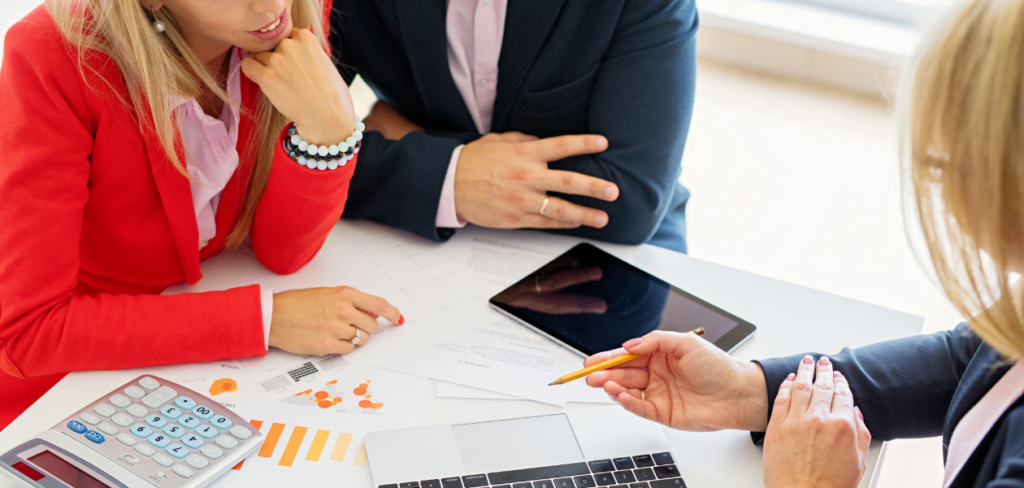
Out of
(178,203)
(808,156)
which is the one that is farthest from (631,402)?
(808,156)

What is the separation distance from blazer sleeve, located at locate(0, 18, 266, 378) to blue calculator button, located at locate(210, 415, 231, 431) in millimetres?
119

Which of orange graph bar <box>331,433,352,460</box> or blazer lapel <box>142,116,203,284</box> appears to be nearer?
orange graph bar <box>331,433,352,460</box>

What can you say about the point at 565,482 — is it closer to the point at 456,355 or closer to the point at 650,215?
the point at 456,355

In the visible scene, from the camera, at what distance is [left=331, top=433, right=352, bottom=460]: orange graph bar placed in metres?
0.80

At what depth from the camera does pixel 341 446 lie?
81 cm

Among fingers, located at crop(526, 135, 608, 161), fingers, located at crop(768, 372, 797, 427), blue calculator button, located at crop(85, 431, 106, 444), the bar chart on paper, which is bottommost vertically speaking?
the bar chart on paper

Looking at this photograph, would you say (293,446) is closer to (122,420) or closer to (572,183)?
(122,420)

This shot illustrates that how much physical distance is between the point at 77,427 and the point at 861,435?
31.9 inches

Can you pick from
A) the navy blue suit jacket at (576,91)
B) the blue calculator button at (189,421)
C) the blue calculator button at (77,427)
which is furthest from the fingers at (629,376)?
the blue calculator button at (77,427)

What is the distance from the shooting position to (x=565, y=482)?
0.77 m

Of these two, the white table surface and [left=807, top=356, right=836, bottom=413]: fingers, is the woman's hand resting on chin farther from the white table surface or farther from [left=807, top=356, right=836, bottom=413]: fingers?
[left=807, top=356, right=836, bottom=413]: fingers

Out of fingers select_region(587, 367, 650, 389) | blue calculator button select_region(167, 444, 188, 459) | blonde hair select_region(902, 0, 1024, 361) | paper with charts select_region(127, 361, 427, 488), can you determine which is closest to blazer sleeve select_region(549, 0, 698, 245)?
fingers select_region(587, 367, 650, 389)

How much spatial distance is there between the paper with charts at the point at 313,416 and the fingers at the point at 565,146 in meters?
0.44

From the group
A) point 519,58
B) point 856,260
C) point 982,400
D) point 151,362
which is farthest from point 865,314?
point 856,260
